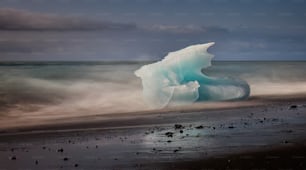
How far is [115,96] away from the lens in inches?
955

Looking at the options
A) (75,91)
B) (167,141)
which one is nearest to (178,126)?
(167,141)

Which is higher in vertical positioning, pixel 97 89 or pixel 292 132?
pixel 97 89

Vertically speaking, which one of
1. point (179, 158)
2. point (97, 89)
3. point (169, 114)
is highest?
point (97, 89)

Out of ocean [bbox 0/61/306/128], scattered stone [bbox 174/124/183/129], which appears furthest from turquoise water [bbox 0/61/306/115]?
scattered stone [bbox 174/124/183/129]

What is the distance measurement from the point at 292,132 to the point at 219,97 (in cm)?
750

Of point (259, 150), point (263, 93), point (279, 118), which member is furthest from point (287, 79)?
point (259, 150)

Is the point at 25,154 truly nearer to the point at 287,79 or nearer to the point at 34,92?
the point at 34,92

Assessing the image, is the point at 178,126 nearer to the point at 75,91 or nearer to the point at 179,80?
the point at 179,80

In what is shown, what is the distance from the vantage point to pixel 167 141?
12.6 m

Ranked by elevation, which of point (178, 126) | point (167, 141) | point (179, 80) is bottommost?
point (167, 141)

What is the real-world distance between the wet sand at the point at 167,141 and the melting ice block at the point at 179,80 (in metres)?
0.56

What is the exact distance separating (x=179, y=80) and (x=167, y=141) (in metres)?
6.97

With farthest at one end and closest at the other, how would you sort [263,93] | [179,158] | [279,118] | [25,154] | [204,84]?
[263,93] < [204,84] < [279,118] < [25,154] < [179,158]

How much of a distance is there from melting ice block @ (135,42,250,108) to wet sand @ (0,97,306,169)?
56cm
